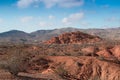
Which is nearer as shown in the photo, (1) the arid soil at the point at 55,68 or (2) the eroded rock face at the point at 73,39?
(1) the arid soil at the point at 55,68

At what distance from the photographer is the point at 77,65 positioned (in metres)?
28.2

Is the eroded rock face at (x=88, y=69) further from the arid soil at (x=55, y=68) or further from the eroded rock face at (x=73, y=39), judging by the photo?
the eroded rock face at (x=73, y=39)

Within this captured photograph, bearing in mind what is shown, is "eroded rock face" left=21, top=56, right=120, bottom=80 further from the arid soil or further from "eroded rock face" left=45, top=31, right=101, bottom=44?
"eroded rock face" left=45, top=31, right=101, bottom=44

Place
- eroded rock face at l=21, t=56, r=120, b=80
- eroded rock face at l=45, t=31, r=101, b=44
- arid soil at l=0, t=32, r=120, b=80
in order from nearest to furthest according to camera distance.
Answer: arid soil at l=0, t=32, r=120, b=80 < eroded rock face at l=21, t=56, r=120, b=80 < eroded rock face at l=45, t=31, r=101, b=44

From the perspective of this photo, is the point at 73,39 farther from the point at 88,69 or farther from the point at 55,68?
the point at 55,68

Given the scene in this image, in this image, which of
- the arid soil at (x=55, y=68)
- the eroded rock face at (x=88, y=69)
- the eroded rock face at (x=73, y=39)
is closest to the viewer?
the arid soil at (x=55, y=68)

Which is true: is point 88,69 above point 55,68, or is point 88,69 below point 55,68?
below

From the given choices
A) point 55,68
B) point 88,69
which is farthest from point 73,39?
point 55,68

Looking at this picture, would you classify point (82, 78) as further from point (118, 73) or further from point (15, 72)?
point (15, 72)

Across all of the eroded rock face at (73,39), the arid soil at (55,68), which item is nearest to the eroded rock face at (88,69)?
the arid soil at (55,68)

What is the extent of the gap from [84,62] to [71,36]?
7501 centimetres

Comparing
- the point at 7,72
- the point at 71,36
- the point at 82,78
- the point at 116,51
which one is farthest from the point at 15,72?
the point at 71,36

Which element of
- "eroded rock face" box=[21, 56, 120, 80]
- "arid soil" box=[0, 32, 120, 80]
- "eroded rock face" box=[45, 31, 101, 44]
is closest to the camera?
"arid soil" box=[0, 32, 120, 80]

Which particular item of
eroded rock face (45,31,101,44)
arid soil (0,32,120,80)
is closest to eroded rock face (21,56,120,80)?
arid soil (0,32,120,80)
